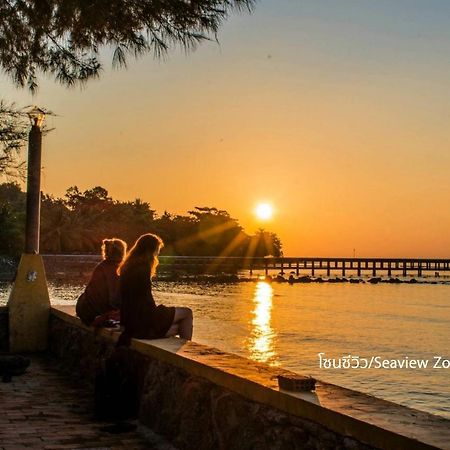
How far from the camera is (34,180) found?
26.9ft

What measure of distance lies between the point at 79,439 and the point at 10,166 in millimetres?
3847

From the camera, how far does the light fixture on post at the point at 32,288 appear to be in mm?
8086

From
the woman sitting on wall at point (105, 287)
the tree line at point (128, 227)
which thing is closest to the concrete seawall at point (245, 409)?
the woman sitting on wall at point (105, 287)

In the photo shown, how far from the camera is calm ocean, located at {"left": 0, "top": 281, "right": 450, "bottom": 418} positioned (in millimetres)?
23391

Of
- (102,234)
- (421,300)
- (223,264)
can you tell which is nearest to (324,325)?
(421,300)

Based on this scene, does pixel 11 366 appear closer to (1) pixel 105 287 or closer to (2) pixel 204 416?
(1) pixel 105 287

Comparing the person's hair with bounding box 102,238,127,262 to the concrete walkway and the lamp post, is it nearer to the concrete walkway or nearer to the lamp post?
the concrete walkway

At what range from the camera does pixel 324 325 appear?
4356cm

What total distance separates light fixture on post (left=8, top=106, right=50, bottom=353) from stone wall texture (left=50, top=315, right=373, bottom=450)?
2.17m

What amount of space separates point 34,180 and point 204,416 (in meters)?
4.89

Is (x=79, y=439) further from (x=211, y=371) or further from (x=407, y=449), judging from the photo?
(x=407, y=449)

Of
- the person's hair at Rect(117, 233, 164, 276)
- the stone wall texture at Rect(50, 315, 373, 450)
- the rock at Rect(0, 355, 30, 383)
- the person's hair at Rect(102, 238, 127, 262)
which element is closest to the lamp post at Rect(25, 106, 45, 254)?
the rock at Rect(0, 355, 30, 383)

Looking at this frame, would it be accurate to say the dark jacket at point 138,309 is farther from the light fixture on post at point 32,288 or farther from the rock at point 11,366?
the light fixture on post at point 32,288

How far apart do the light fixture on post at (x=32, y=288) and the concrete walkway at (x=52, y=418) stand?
51.0 inches
